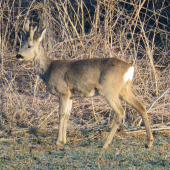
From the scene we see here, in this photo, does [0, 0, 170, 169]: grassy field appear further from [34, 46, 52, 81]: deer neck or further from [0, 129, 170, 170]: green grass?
[34, 46, 52, 81]: deer neck

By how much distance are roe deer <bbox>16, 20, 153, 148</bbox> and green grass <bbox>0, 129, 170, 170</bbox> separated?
0.97ft

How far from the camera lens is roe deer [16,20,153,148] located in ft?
20.0

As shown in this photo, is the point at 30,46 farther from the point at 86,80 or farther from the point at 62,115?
the point at 62,115

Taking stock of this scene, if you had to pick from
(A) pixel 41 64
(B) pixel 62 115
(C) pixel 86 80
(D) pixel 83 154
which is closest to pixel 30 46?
(A) pixel 41 64

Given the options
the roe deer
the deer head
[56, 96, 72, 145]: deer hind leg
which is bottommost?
[56, 96, 72, 145]: deer hind leg

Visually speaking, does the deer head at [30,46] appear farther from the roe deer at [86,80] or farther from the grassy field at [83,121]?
the grassy field at [83,121]

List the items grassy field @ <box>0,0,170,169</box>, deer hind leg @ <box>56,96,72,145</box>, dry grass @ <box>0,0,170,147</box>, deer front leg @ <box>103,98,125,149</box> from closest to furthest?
grassy field @ <box>0,0,170,169</box> → deer front leg @ <box>103,98,125,149</box> → deer hind leg @ <box>56,96,72,145</box> → dry grass @ <box>0,0,170,147</box>

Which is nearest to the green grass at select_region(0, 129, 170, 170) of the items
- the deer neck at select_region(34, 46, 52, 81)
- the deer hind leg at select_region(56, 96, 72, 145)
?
the deer hind leg at select_region(56, 96, 72, 145)

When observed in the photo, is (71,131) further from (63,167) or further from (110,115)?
(63,167)

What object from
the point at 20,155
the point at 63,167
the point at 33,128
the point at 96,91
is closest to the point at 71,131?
the point at 33,128

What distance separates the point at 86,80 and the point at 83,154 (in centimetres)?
143

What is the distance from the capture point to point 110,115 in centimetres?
794

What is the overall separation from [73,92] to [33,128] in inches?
58.5

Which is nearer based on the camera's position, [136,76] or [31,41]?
[31,41]
